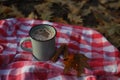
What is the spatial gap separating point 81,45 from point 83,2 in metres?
0.39

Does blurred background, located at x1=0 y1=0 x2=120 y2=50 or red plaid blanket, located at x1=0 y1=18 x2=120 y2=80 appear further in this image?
blurred background, located at x1=0 y1=0 x2=120 y2=50

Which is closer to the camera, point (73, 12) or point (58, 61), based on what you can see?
point (58, 61)

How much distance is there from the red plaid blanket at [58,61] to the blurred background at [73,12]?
0.10 m

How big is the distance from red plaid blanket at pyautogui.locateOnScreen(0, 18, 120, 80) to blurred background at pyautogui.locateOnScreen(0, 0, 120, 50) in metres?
0.10

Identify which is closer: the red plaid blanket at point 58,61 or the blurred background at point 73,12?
the red plaid blanket at point 58,61

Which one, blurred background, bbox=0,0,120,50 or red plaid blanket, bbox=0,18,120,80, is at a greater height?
blurred background, bbox=0,0,120,50

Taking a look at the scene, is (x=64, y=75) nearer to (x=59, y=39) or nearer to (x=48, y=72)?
(x=48, y=72)

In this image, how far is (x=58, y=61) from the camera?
1268 mm

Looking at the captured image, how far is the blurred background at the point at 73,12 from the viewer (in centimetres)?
155

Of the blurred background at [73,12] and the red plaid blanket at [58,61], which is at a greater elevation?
the blurred background at [73,12]

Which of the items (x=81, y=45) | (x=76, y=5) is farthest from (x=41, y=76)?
(x=76, y=5)

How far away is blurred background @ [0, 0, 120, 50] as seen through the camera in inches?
61.0

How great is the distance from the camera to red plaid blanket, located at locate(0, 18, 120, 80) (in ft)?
3.96

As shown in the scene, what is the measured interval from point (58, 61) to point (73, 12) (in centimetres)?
43
